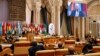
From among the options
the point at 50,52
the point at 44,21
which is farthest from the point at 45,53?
the point at 44,21

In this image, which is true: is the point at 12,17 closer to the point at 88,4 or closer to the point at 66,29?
the point at 66,29

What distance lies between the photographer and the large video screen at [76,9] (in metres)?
24.4

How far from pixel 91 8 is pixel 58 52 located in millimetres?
21377

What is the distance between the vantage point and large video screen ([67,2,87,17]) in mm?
24391

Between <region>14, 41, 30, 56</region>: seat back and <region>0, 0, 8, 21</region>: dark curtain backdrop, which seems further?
<region>0, 0, 8, 21</region>: dark curtain backdrop

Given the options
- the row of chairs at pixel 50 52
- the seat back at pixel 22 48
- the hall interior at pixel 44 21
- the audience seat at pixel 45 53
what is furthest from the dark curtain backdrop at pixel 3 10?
the audience seat at pixel 45 53

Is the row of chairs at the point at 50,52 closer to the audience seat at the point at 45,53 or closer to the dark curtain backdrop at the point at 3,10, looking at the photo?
the audience seat at the point at 45,53

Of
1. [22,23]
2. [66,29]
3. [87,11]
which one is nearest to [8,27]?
[22,23]

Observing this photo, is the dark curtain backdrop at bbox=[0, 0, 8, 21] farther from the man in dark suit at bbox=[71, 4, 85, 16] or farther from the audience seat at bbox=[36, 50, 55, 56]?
the audience seat at bbox=[36, 50, 55, 56]

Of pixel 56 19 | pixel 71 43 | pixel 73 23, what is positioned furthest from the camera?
pixel 73 23

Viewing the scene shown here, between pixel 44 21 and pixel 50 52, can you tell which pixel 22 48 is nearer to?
pixel 50 52

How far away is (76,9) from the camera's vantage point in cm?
2439

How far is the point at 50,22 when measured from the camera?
78.5ft

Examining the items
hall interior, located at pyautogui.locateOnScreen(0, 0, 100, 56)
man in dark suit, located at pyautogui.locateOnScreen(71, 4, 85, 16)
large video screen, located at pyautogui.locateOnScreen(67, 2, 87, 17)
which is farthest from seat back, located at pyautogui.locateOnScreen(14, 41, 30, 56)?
man in dark suit, located at pyautogui.locateOnScreen(71, 4, 85, 16)
